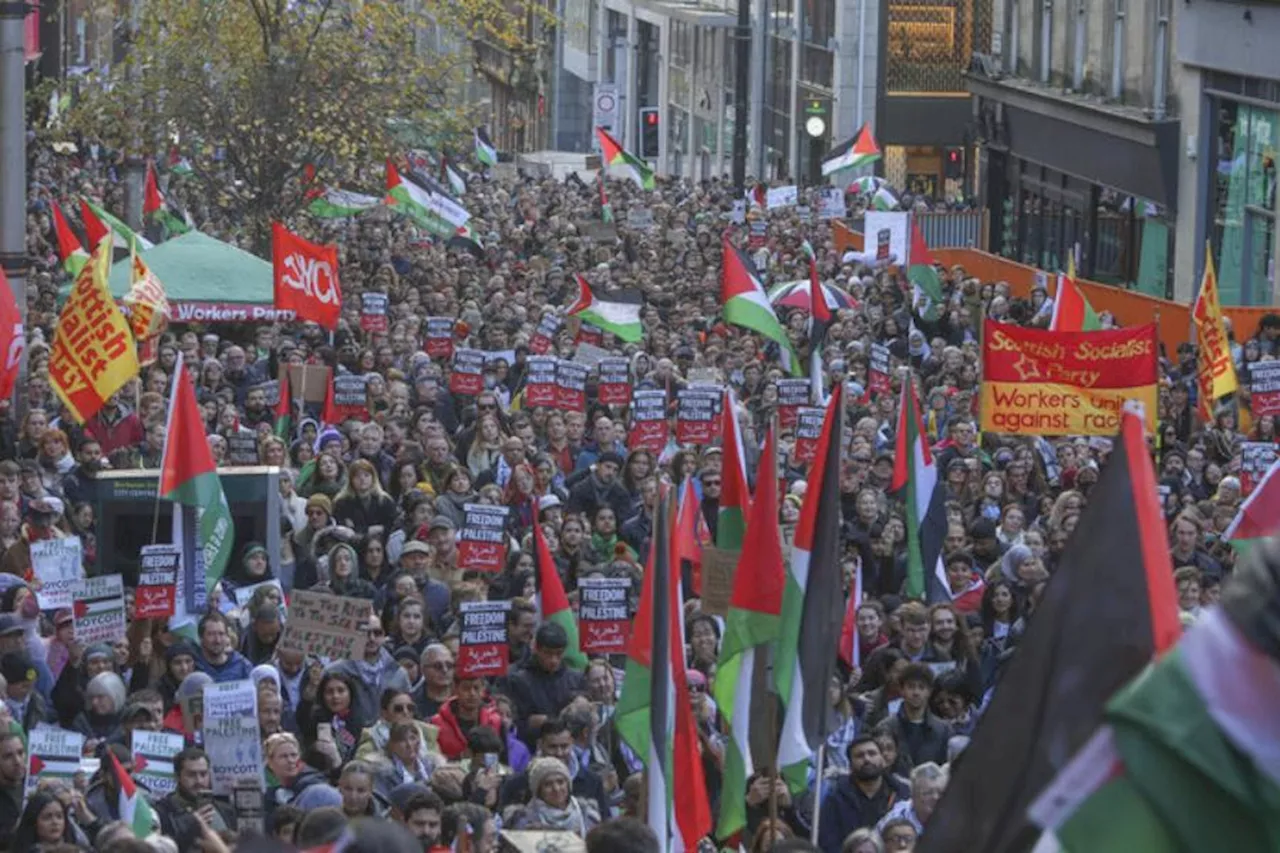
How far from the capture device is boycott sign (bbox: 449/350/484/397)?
21.1 m

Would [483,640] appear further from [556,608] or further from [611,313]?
[611,313]

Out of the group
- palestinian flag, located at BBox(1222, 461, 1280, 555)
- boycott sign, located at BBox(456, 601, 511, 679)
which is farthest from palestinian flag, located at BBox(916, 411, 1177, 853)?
palestinian flag, located at BBox(1222, 461, 1280, 555)

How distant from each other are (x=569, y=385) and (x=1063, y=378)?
350cm

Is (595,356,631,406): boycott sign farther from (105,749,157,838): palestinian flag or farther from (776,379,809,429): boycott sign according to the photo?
(105,749,157,838): palestinian flag

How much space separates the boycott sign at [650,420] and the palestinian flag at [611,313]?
17.0 feet

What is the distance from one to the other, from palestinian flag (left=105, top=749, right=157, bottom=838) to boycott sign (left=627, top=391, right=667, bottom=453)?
9.57 m

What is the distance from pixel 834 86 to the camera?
61812 mm

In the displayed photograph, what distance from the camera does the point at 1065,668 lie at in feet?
9.89

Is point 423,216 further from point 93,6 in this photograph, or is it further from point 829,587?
A: point 829,587

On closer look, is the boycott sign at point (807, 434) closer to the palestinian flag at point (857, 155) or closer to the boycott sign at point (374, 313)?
the boycott sign at point (374, 313)

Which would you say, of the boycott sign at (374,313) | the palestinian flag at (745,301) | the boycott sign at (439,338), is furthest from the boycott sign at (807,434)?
the boycott sign at (374,313)

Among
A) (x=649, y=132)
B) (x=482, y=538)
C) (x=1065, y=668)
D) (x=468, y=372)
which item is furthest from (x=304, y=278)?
(x=649, y=132)

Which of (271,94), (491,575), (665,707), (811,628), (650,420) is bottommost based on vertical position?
(491,575)

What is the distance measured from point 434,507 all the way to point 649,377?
7.30m
